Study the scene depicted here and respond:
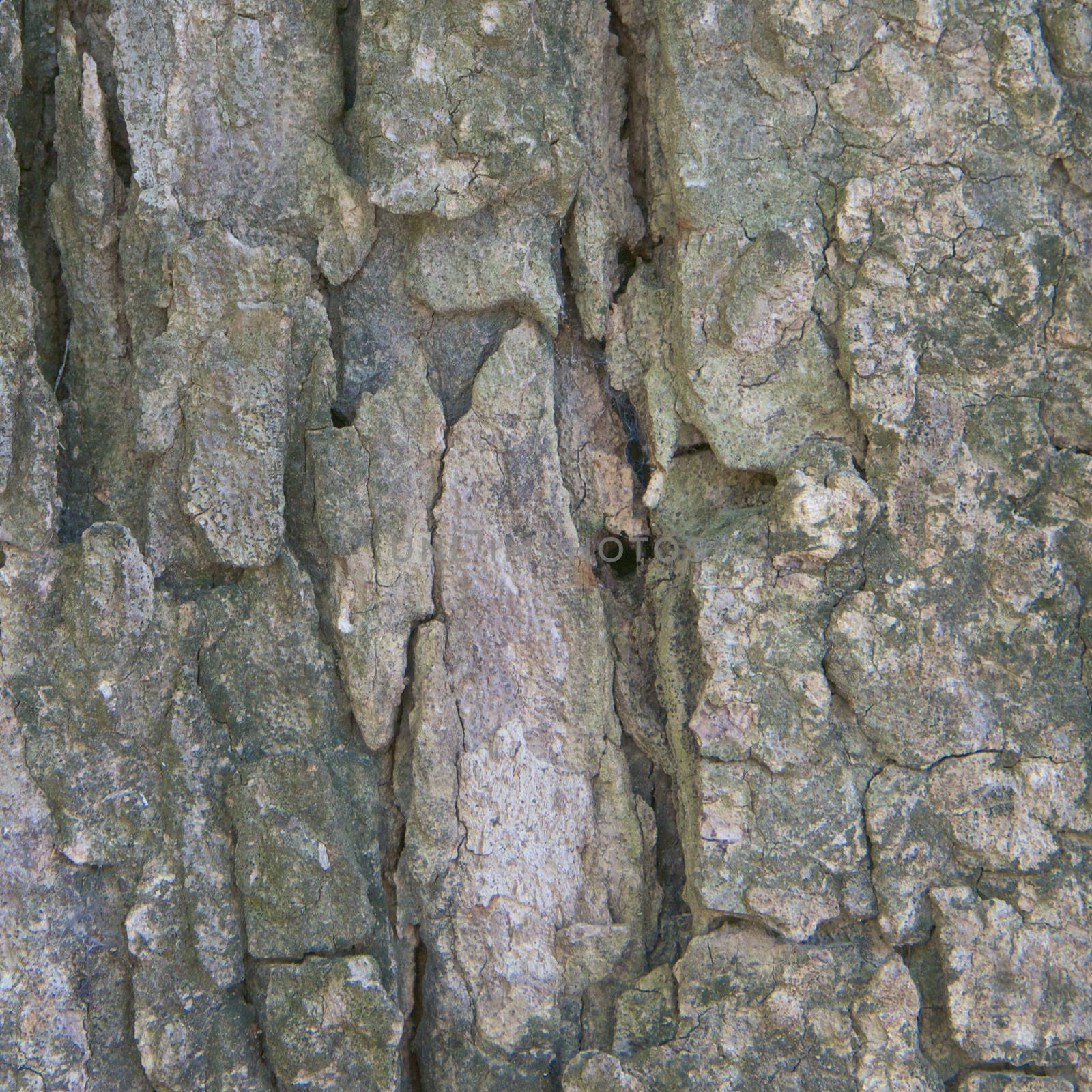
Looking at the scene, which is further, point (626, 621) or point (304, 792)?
point (626, 621)

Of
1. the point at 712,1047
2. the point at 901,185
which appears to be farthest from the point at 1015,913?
the point at 901,185

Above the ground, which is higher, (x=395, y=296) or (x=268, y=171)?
(x=268, y=171)

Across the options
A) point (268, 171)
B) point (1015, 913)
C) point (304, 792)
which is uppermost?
point (268, 171)

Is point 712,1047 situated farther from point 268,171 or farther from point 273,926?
point 268,171

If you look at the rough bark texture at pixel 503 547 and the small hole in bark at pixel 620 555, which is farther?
the small hole in bark at pixel 620 555

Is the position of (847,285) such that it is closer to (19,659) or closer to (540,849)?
(540,849)

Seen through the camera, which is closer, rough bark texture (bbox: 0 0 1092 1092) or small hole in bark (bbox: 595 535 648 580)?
rough bark texture (bbox: 0 0 1092 1092)

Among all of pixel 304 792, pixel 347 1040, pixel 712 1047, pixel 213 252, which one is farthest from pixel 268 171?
pixel 712 1047
